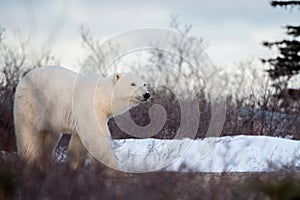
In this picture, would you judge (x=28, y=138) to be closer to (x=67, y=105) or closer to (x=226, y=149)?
(x=67, y=105)

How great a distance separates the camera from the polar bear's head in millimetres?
10336

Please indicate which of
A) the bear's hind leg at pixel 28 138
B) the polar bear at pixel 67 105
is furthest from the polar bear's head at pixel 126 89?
the bear's hind leg at pixel 28 138

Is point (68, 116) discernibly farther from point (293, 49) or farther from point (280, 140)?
point (293, 49)

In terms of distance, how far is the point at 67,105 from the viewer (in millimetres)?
10078

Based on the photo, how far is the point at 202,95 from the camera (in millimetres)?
17375

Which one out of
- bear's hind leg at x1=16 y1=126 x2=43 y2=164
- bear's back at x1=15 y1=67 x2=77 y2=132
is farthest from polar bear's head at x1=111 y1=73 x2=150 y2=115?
bear's hind leg at x1=16 y1=126 x2=43 y2=164

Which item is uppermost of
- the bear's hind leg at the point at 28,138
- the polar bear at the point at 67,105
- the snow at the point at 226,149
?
the polar bear at the point at 67,105

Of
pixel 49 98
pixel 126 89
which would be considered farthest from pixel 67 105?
Answer: pixel 126 89

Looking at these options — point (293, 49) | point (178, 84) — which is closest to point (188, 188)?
point (178, 84)

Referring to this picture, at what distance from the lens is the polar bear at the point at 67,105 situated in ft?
32.6

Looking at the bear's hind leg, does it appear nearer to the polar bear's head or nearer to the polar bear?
the polar bear

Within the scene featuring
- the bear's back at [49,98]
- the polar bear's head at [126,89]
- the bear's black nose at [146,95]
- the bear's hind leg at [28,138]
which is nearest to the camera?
the bear's hind leg at [28,138]

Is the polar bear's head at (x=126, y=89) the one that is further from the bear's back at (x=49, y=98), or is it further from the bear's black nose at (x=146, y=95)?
the bear's back at (x=49, y=98)

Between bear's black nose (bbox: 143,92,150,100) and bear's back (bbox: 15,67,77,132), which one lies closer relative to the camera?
bear's back (bbox: 15,67,77,132)
